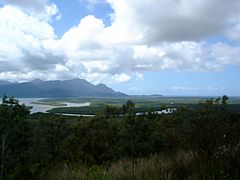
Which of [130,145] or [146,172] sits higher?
[146,172]

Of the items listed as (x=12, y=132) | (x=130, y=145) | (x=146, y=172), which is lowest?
(x=12, y=132)

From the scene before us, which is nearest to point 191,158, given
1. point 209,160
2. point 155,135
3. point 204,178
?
point 209,160

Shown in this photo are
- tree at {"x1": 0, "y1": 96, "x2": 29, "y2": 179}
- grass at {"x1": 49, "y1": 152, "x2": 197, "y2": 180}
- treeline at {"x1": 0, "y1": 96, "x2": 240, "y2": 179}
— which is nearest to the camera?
treeline at {"x1": 0, "y1": 96, "x2": 240, "y2": 179}

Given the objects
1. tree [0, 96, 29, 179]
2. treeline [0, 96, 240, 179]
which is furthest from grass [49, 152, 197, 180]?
tree [0, 96, 29, 179]

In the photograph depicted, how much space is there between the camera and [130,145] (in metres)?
13.1

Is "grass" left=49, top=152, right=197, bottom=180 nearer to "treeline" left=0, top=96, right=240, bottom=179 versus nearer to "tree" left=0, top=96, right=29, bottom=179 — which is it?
"treeline" left=0, top=96, right=240, bottom=179

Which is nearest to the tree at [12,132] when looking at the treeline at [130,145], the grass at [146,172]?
the treeline at [130,145]

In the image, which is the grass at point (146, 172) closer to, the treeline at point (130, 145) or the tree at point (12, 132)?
the treeline at point (130, 145)

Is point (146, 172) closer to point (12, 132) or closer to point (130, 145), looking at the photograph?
point (130, 145)

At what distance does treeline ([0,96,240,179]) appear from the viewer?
5.00 meters

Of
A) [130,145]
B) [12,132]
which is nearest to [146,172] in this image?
[130,145]

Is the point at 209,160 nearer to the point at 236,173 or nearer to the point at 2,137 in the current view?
the point at 236,173

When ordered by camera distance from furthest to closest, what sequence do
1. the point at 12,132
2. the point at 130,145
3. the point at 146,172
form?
the point at 12,132 < the point at 130,145 < the point at 146,172

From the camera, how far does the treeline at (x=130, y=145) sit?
500 cm
